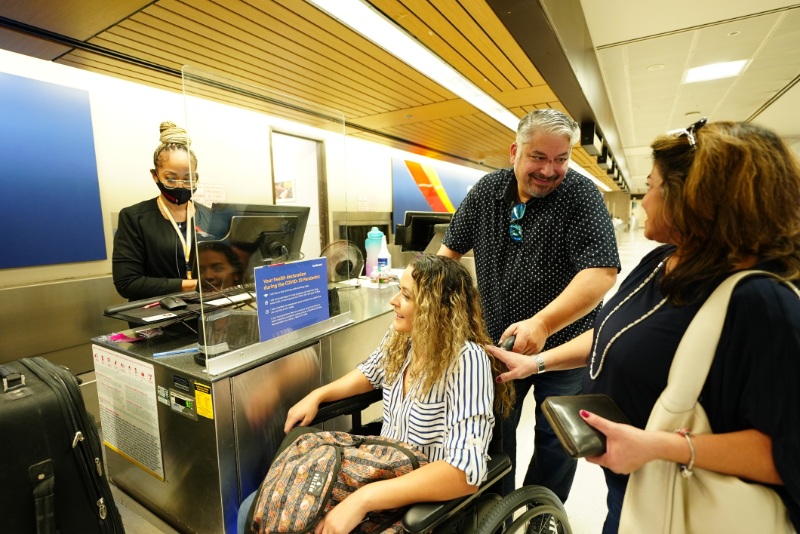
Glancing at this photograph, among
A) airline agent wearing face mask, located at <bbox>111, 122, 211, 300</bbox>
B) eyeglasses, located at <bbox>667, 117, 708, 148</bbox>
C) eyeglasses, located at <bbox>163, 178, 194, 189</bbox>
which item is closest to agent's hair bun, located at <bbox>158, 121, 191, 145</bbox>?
airline agent wearing face mask, located at <bbox>111, 122, 211, 300</bbox>

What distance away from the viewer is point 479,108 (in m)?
3.96

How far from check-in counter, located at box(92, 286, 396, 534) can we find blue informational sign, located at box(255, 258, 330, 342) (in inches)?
2.9

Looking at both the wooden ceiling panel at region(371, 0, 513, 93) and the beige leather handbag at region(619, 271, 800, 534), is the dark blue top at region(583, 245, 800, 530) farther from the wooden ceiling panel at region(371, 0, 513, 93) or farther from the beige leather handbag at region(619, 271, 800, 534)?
the wooden ceiling panel at region(371, 0, 513, 93)

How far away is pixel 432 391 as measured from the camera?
1228 mm

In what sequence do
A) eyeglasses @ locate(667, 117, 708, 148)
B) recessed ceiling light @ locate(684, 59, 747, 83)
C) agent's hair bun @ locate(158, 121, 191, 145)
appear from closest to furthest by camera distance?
eyeglasses @ locate(667, 117, 708, 148) → agent's hair bun @ locate(158, 121, 191, 145) → recessed ceiling light @ locate(684, 59, 747, 83)

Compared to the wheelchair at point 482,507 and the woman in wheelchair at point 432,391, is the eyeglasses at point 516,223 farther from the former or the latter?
the wheelchair at point 482,507

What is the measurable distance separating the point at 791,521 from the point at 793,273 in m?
0.47

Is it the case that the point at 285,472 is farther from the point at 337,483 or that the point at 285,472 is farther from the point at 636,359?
the point at 636,359

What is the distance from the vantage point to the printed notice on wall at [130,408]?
1.57m

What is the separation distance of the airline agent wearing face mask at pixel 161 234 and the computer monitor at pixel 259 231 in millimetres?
578

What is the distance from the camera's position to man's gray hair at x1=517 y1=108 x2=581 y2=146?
1414mm

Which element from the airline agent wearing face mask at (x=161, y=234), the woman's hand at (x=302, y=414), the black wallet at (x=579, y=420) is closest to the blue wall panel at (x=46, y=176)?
the airline agent wearing face mask at (x=161, y=234)

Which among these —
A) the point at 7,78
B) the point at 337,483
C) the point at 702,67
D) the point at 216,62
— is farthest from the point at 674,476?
the point at 702,67

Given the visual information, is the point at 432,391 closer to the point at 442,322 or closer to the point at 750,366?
the point at 442,322
